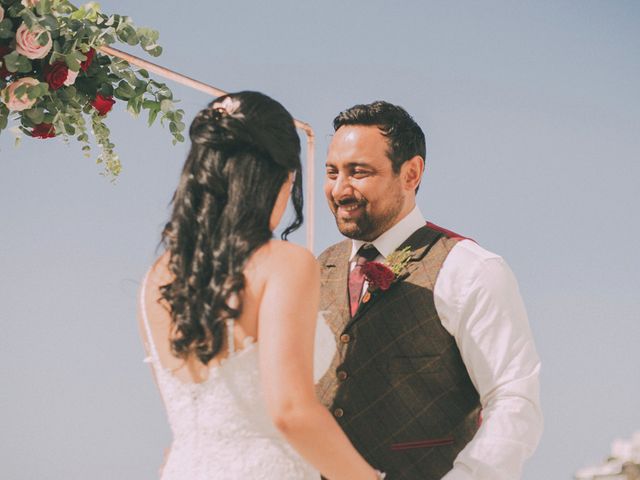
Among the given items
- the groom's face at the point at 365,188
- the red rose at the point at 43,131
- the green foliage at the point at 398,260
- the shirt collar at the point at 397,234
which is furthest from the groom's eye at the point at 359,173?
the red rose at the point at 43,131

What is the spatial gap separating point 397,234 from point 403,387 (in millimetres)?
678

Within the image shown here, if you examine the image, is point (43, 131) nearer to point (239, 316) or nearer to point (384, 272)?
point (384, 272)

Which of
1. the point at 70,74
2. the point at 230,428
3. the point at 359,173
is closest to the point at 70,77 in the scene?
the point at 70,74

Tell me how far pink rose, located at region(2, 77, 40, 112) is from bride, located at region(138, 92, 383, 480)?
1.29 metres

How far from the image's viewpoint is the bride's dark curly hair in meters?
2.51

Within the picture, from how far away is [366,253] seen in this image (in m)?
Answer: 3.76

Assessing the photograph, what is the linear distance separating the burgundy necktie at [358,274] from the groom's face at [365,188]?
0.05 meters

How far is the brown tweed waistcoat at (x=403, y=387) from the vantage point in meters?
3.35

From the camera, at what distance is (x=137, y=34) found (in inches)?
155

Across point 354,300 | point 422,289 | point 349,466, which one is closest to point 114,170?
point 354,300

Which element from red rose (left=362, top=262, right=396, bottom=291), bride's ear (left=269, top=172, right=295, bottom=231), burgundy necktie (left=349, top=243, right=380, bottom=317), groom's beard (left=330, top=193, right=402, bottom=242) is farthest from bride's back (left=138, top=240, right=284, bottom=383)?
groom's beard (left=330, top=193, right=402, bottom=242)

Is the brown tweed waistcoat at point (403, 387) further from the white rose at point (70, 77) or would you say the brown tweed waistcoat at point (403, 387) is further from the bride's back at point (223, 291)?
the white rose at point (70, 77)

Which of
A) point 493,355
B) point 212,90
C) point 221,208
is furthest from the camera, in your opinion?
point 212,90

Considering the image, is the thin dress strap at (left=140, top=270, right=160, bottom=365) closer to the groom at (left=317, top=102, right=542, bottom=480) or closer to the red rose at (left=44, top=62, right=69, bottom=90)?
the groom at (left=317, top=102, right=542, bottom=480)
